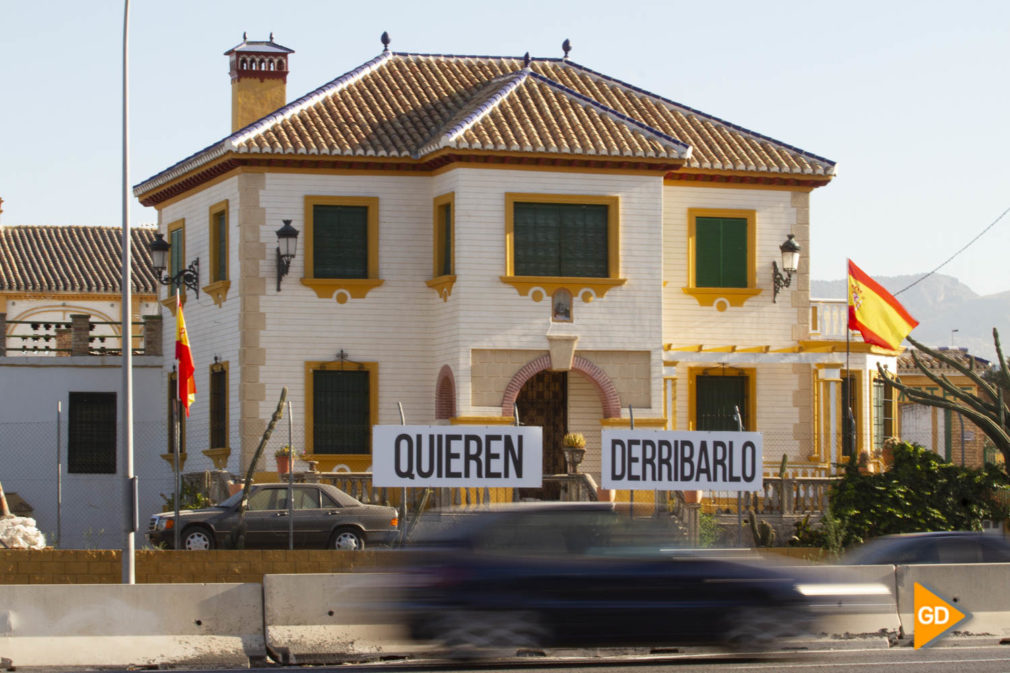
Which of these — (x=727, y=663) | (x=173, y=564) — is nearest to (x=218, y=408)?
(x=173, y=564)

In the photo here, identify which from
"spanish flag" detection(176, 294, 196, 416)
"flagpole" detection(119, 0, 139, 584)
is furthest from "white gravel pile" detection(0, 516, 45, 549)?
"flagpole" detection(119, 0, 139, 584)

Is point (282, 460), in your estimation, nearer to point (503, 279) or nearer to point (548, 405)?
point (503, 279)

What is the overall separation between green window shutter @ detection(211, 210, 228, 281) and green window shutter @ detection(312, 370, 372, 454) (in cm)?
312

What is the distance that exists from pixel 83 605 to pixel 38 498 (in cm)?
1854

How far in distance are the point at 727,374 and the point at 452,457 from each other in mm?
Answer: 12310

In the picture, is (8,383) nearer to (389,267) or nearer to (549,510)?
(389,267)

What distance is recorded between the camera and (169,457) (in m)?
33.5

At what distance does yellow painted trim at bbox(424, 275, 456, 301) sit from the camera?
29.3 m

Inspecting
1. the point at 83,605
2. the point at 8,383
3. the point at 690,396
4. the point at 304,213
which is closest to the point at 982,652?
the point at 83,605

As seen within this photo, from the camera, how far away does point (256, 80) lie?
35000 mm

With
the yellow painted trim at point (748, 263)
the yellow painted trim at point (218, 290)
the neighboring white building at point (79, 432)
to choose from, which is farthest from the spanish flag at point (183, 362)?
the yellow painted trim at point (748, 263)

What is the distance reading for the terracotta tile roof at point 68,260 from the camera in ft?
200

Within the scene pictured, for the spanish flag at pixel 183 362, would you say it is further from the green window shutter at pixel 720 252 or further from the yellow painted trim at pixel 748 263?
the green window shutter at pixel 720 252

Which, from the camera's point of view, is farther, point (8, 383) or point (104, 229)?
point (104, 229)
